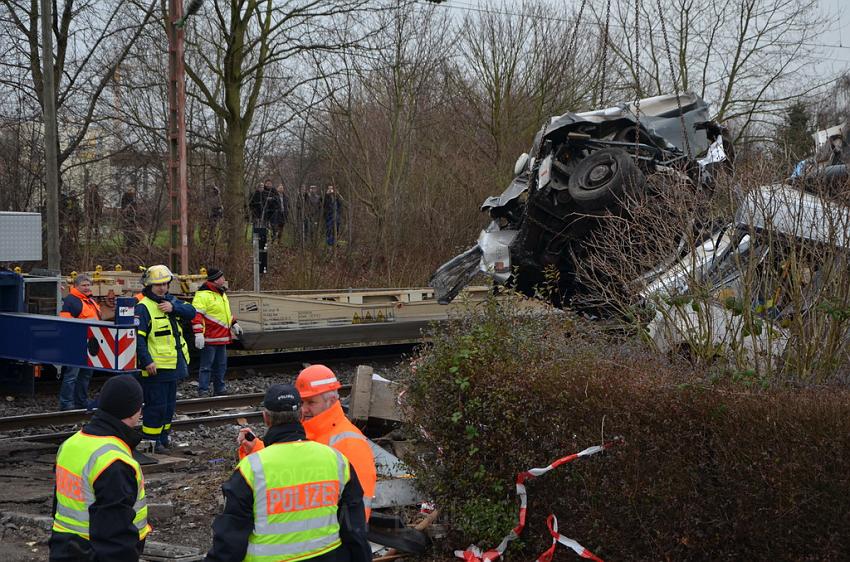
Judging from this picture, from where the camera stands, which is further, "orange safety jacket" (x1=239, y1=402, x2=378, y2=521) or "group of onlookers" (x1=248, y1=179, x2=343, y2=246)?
"group of onlookers" (x1=248, y1=179, x2=343, y2=246)

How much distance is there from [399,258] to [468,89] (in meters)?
5.09

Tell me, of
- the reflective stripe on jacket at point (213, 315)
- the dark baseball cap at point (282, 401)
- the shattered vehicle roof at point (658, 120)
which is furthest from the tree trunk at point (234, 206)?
the dark baseball cap at point (282, 401)

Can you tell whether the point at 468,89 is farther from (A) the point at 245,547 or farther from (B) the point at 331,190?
(A) the point at 245,547

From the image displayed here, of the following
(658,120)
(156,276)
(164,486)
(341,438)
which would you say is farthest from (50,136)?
(341,438)

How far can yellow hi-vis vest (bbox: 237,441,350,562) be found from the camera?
3639 mm

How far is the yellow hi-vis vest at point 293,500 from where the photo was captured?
3639mm

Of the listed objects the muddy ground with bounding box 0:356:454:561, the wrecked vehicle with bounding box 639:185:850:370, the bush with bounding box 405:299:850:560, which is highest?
the wrecked vehicle with bounding box 639:185:850:370

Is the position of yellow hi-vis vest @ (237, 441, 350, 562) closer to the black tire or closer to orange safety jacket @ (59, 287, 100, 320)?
the black tire

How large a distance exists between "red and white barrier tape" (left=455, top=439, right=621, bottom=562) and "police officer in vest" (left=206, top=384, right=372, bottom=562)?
202 centimetres

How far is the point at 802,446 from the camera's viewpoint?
4.98 meters

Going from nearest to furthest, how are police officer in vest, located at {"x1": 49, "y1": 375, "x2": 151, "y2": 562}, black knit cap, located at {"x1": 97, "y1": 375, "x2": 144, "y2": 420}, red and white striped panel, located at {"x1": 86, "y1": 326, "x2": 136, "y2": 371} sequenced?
police officer in vest, located at {"x1": 49, "y1": 375, "x2": 151, "y2": 562} < black knit cap, located at {"x1": 97, "y1": 375, "x2": 144, "y2": 420} < red and white striped panel, located at {"x1": 86, "y1": 326, "x2": 136, "y2": 371}

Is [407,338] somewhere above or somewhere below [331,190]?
below

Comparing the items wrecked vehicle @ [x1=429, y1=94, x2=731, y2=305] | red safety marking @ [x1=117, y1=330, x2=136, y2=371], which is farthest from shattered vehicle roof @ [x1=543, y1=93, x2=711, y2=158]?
red safety marking @ [x1=117, y1=330, x2=136, y2=371]

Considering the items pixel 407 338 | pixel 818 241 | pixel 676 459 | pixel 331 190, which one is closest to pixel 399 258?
pixel 331 190
